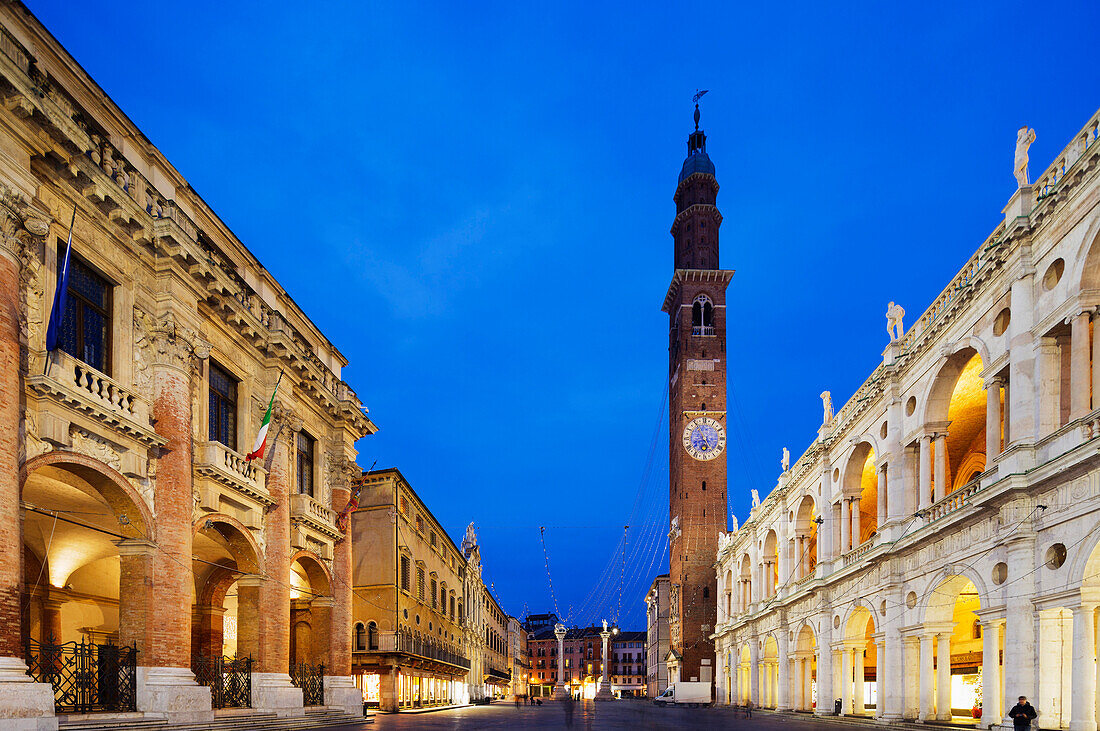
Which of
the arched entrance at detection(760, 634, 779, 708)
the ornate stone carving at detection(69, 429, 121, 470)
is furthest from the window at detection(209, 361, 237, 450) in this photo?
the arched entrance at detection(760, 634, 779, 708)

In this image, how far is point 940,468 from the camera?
2722 cm

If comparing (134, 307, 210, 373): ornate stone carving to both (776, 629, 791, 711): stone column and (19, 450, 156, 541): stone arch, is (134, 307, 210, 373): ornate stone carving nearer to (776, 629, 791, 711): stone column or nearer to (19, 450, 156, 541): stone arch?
(19, 450, 156, 541): stone arch

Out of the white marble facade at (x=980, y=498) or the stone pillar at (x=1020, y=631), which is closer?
the white marble facade at (x=980, y=498)

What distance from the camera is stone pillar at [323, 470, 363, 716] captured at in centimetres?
2841

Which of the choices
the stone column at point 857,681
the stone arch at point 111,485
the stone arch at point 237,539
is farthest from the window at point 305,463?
the stone column at point 857,681

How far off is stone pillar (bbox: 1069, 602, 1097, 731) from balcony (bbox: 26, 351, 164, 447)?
63.2 feet

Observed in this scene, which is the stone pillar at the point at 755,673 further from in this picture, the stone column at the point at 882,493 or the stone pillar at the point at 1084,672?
the stone pillar at the point at 1084,672

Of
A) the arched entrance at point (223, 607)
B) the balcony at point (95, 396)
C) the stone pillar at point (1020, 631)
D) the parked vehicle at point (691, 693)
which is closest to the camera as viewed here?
the balcony at point (95, 396)

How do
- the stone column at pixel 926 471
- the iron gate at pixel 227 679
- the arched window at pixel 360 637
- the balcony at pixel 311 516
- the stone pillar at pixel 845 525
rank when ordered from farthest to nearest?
the arched window at pixel 360 637, the stone pillar at pixel 845 525, the stone column at pixel 926 471, the balcony at pixel 311 516, the iron gate at pixel 227 679

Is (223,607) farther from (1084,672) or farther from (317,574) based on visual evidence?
(1084,672)

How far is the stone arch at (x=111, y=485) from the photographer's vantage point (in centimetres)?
1486

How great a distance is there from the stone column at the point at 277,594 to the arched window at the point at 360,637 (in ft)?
59.2

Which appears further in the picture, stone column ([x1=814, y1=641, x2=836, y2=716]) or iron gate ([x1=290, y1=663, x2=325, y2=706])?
stone column ([x1=814, y1=641, x2=836, y2=716])

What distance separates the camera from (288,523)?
81.0 feet
